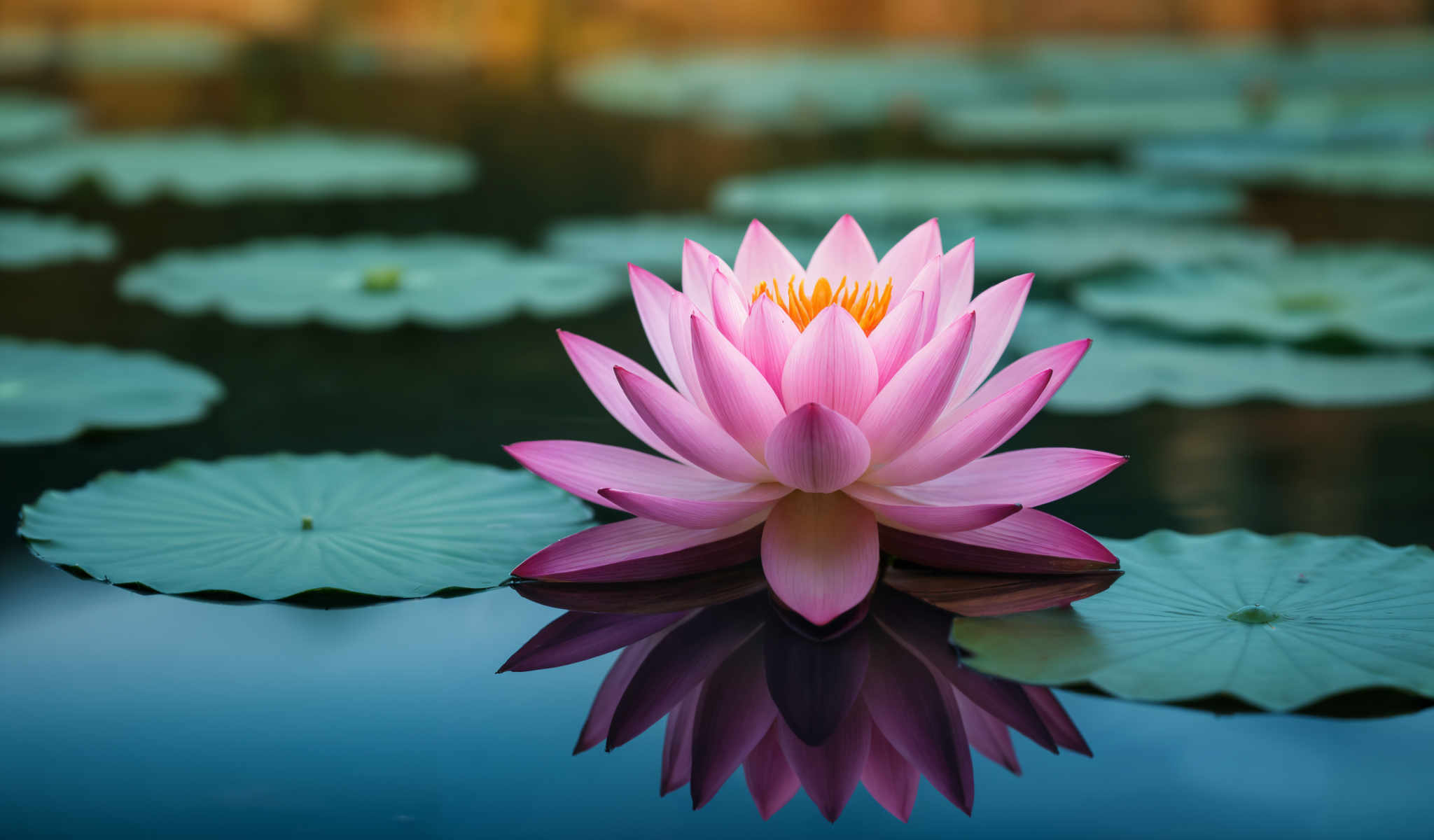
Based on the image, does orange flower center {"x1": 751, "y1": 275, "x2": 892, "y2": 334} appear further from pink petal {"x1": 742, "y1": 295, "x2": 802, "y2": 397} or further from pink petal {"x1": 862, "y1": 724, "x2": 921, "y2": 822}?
pink petal {"x1": 862, "y1": 724, "x2": 921, "y2": 822}

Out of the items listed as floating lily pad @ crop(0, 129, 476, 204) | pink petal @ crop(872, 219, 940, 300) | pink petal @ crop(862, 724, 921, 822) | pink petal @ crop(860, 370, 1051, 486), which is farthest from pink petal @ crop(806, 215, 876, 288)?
floating lily pad @ crop(0, 129, 476, 204)

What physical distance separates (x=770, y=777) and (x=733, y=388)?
28 cm

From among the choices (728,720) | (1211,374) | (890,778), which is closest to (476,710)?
(728,720)

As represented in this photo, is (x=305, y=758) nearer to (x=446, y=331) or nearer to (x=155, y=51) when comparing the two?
(x=446, y=331)

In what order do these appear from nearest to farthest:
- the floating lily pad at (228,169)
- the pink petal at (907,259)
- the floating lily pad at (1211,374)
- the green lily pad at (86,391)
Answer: the pink petal at (907,259) → the green lily pad at (86,391) → the floating lily pad at (1211,374) → the floating lily pad at (228,169)

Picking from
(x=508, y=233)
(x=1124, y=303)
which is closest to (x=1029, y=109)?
(x=508, y=233)

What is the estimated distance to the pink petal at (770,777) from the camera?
28.9 inches

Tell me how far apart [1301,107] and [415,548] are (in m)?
4.48

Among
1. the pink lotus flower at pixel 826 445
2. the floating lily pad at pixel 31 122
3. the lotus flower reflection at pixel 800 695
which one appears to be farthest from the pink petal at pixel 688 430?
the floating lily pad at pixel 31 122

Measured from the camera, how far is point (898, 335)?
0.91m

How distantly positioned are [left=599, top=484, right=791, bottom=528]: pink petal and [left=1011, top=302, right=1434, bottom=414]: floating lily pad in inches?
26.8

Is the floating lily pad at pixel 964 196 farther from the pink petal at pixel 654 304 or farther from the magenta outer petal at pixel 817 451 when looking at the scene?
the magenta outer petal at pixel 817 451

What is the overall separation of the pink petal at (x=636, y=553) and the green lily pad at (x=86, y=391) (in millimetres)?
694

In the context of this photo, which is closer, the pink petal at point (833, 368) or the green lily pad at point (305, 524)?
the pink petal at point (833, 368)
